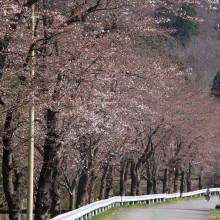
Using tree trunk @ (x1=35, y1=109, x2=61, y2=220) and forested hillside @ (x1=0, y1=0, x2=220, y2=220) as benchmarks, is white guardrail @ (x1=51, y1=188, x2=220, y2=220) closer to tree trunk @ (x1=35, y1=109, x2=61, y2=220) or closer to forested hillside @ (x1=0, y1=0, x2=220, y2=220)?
forested hillside @ (x1=0, y1=0, x2=220, y2=220)

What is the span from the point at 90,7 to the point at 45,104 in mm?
2341

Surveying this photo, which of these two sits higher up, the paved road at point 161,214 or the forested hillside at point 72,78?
the forested hillside at point 72,78

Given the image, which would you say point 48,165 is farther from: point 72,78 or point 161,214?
point 161,214

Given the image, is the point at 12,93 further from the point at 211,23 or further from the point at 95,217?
the point at 211,23

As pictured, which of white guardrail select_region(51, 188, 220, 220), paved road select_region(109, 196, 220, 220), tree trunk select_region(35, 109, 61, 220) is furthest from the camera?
paved road select_region(109, 196, 220, 220)

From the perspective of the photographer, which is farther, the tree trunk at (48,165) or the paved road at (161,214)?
the paved road at (161,214)

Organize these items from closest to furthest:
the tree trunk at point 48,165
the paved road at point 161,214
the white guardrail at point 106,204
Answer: the tree trunk at point 48,165, the white guardrail at point 106,204, the paved road at point 161,214

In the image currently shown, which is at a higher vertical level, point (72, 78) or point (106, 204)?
point (72, 78)

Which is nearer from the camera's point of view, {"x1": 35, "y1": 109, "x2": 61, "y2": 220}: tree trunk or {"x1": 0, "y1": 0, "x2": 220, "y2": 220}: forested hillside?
{"x1": 0, "y1": 0, "x2": 220, "y2": 220}: forested hillside

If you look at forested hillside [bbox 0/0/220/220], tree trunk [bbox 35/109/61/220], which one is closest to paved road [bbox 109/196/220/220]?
forested hillside [bbox 0/0/220/220]

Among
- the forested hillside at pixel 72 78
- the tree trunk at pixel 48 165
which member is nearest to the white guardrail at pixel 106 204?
the forested hillside at pixel 72 78

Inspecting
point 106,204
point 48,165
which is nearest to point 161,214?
point 106,204

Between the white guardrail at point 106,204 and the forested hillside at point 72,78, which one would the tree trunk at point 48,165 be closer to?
the forested hillside at point 72,78

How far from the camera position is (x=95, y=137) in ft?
82.2
